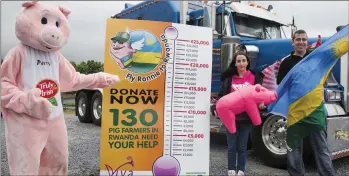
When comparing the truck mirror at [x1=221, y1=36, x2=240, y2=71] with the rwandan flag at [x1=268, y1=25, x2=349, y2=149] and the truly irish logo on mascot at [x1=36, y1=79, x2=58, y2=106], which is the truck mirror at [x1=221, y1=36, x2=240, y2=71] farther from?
the truly irish logo on mascot at [x1=36, y1=79, x2=58, y2=106]

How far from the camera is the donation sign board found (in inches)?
126

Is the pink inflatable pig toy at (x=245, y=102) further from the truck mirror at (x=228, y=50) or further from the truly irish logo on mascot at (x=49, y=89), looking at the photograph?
the truck mirror at (x=228, y=50)

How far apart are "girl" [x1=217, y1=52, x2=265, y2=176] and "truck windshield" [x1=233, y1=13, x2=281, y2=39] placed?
2.55 m

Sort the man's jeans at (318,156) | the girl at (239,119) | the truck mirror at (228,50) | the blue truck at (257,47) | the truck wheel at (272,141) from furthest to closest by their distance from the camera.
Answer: the truck mirror at (228,50)
the truck wheel at (272,141)
the blue truck at (257,47)
the girl at (239,119)
the man's jeans at (318,156)

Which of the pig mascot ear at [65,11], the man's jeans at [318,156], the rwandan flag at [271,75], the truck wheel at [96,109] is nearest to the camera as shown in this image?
the pig mascot ear at [65,11]

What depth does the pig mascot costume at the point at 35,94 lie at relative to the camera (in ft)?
8.27

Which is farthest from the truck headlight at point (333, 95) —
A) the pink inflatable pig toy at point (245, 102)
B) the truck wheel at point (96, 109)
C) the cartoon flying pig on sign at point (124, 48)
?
the truck wheel at point (96, 109)

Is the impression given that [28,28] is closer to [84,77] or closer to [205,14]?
[84,77]

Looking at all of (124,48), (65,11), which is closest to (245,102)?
(124,48)

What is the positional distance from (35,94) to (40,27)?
1.71ft

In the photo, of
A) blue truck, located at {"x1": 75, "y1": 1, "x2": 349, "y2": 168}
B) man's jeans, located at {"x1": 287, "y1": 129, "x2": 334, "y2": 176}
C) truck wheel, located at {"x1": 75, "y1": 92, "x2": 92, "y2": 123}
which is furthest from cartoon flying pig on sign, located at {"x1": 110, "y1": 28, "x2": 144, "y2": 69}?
truck wheel, located at {"x1": 75, "y1": 92, "x2": 92, "y2": 123}

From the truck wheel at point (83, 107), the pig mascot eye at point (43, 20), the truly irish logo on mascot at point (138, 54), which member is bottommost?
the truck wheel at point (83, 107)

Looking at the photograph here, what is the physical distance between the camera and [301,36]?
348cm

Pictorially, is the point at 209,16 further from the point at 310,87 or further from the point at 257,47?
the point at 310,87
